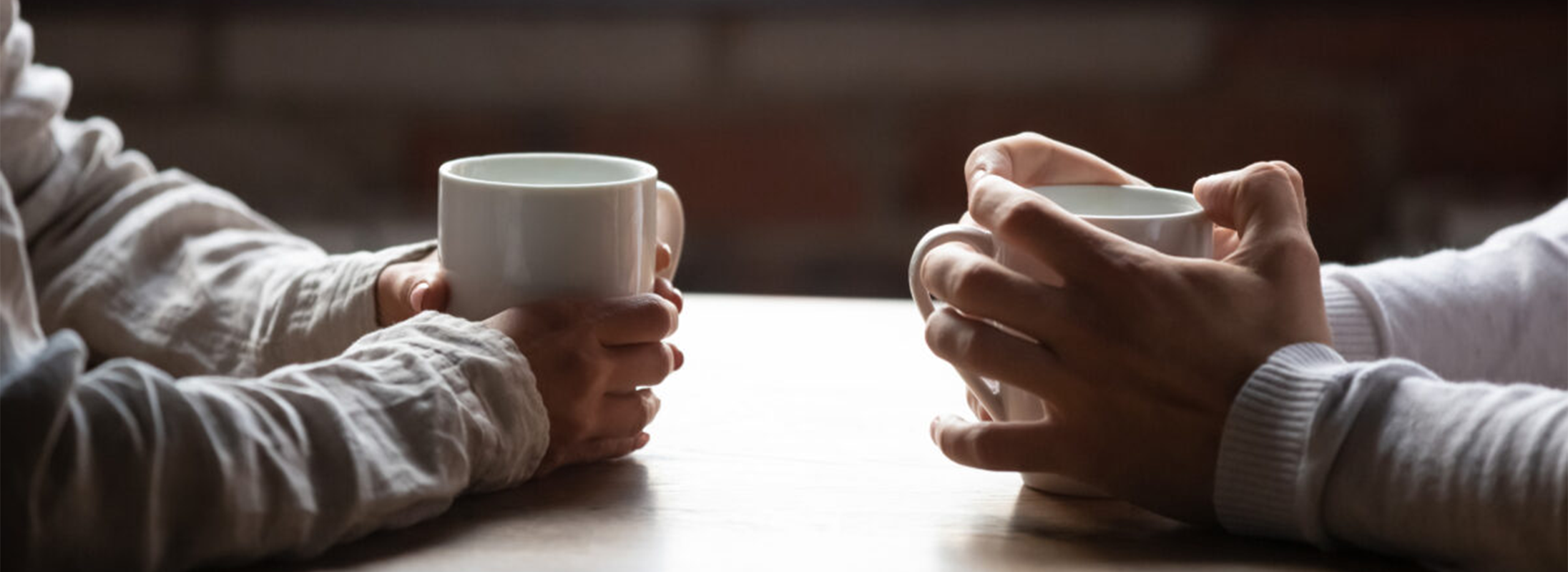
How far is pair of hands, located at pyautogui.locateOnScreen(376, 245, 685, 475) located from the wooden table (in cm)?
2

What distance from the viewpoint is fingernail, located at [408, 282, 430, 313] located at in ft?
2.53

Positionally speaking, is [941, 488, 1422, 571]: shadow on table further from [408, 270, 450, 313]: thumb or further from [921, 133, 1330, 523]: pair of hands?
[408, 270, 450, 313]: thumb

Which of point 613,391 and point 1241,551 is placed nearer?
point 1241,551

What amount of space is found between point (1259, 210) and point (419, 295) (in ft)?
1.31

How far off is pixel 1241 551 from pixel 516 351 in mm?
326

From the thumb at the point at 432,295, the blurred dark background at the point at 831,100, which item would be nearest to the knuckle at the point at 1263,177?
the thumb at the point at 432,295

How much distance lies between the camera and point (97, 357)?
956 mm

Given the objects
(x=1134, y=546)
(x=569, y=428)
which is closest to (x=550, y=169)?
(x=569, y=428)

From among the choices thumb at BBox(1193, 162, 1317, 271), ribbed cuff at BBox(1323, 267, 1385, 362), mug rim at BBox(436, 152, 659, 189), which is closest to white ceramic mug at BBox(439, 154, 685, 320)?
mug rim at BBox(436, 152, 659, 189)

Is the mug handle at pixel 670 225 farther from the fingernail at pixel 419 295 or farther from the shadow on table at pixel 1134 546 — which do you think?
the shadow on table at pixel 1134 546

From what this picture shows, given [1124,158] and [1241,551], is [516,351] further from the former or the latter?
[1124,158]

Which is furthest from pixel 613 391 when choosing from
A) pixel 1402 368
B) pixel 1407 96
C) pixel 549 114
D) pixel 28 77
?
pixel 1407 96

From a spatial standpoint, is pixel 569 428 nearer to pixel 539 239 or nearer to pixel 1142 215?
pixel 539 239

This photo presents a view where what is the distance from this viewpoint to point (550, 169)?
837mm
